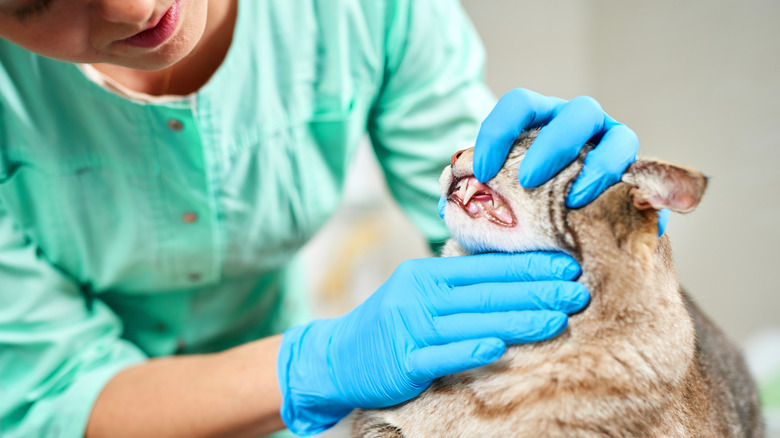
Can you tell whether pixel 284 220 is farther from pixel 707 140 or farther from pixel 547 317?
pixel 707 140

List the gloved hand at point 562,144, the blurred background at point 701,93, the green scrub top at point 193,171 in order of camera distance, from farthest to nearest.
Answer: the blurred background at point 701,93, the green scrub top at point 193,171, the gloved hand at point 562,144

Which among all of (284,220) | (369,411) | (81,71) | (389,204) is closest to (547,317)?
(369,411)

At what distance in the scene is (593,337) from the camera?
Answer: 77 centimetres

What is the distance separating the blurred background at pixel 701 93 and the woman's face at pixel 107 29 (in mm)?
807

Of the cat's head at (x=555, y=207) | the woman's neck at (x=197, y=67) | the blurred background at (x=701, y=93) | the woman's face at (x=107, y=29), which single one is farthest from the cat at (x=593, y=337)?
the woman's neck at (x=197, y=67)

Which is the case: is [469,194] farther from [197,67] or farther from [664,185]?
[197,67]

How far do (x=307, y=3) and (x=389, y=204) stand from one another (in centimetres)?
184

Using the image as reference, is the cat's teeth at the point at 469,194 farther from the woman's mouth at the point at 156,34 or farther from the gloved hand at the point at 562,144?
the woman's mouth at the point at 156,34

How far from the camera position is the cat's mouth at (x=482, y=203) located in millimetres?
838

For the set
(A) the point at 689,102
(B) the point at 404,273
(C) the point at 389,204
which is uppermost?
(A) the point at 689,102

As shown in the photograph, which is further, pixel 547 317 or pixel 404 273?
pixel 404 273

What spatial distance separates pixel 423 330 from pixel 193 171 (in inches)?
24.5

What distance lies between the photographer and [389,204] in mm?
3004

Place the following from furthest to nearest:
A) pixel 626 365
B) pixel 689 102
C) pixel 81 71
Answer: pixel 689 102 < pixel 81 71 < pixel 626 365
